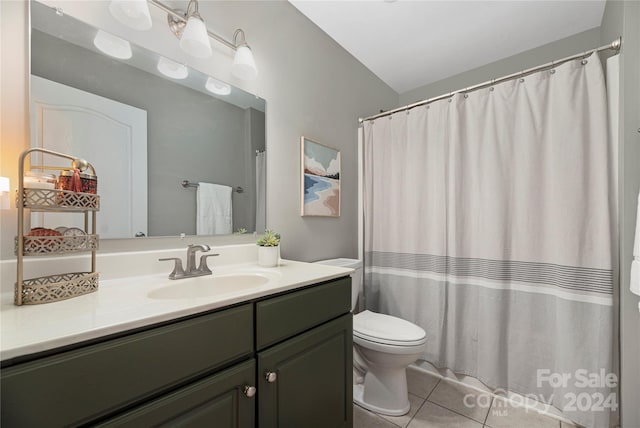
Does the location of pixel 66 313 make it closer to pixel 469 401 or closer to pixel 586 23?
pixel 469 401

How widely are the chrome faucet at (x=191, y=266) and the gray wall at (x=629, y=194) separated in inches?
76.4

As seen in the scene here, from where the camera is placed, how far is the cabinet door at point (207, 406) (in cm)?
64

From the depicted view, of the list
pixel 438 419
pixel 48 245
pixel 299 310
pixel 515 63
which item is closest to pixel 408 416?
pixel 438 419

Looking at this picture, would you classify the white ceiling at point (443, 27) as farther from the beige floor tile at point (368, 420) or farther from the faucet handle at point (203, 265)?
the beige floor tile at point (368, 420)

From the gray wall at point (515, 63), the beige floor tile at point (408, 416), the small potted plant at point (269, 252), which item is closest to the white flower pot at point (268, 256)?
the small potted plant at point (269, 252)

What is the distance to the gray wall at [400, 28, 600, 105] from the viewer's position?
1994 mm

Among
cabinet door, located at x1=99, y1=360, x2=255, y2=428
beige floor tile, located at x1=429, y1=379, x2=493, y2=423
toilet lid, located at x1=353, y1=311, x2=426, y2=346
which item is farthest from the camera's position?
beige floor tile, located at x1=429, y1=379, x2=493, y2=423

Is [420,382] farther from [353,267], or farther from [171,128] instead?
[171,128]

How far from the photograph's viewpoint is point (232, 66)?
1.42 m

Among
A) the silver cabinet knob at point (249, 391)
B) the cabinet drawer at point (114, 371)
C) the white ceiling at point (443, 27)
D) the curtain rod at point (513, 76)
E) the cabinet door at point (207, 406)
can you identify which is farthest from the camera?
the white ceiling at point (443, 27)

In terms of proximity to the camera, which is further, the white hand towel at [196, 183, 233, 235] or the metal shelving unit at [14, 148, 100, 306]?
the white hand towel at [196, 183, 233, 235]

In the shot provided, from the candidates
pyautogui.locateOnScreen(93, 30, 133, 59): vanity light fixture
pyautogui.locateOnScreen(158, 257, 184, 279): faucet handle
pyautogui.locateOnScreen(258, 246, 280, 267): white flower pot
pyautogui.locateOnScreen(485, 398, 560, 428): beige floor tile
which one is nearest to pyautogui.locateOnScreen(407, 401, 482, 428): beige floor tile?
pyautogui.locateOnScreen(485, 398, 560, 428): beige floor tile

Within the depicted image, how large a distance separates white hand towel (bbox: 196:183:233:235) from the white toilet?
0.81 meters

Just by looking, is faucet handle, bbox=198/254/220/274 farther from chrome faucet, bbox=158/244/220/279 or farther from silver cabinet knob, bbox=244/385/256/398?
silver cabinet knob, bbox=244/385/256/398
